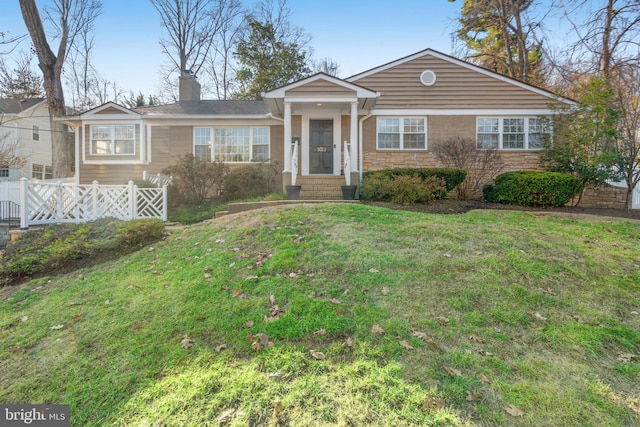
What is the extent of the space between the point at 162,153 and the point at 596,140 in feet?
49.2

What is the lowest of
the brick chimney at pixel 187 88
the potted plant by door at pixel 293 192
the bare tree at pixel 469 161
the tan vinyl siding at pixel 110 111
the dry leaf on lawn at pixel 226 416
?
the dry leaf on lawn at pixel 226 416

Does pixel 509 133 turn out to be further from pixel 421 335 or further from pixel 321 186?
pixel 421 335

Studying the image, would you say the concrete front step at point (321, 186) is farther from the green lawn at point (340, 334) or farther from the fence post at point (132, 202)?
the green lawn at point (340, 334)

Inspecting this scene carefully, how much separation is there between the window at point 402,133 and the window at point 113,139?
31.6 feet

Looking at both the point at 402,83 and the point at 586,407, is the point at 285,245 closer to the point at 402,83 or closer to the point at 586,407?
the point at 586,407

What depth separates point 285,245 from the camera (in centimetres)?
552

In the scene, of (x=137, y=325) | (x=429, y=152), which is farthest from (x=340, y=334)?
(x=429, y=152)

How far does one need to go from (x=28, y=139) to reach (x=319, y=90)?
24238mm

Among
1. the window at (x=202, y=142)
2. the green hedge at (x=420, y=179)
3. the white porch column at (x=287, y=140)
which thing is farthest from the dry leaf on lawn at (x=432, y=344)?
the window at (x=202, y=142)

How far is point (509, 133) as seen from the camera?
42.8 ft

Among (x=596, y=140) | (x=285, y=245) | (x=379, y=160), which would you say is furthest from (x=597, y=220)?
(x=285, y=245)

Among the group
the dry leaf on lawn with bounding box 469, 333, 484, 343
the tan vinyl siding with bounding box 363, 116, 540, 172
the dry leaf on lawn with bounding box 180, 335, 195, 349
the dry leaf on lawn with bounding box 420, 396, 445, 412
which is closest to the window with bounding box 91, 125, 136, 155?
the tan vinyl siding with bounding box 363, 116, 540, 172

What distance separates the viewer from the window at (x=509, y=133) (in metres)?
12.9

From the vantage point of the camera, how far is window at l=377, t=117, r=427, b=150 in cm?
1307
